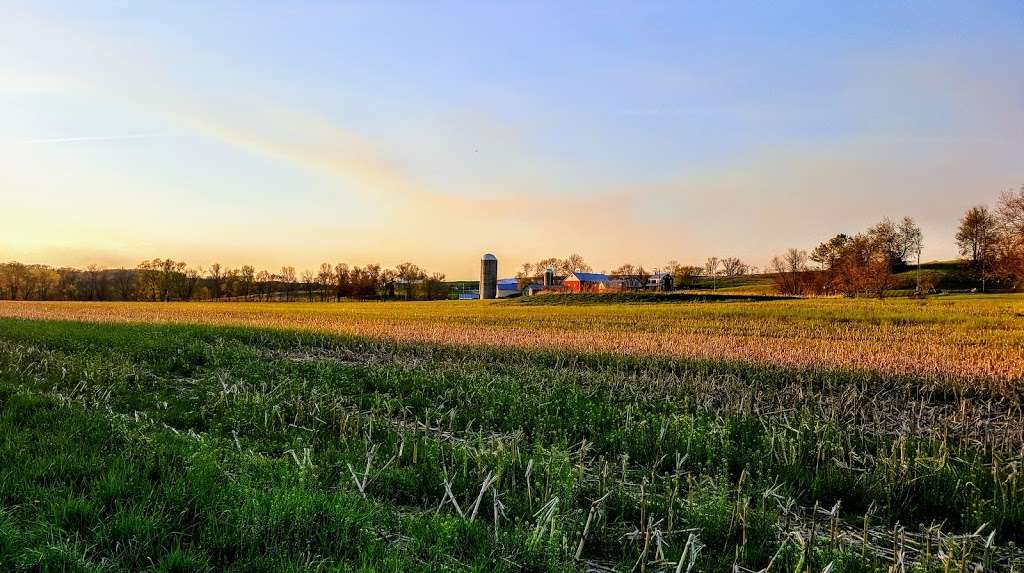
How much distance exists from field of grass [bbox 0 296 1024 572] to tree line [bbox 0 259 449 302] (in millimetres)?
101840

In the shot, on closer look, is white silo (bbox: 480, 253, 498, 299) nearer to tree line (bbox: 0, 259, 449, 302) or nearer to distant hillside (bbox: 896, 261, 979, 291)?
tree line (bbox: 0, 259, 449, 302)

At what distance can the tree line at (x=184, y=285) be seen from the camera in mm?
110188

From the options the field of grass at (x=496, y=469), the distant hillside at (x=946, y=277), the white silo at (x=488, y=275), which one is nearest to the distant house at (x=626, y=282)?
the white silo at (x=488, y=275)

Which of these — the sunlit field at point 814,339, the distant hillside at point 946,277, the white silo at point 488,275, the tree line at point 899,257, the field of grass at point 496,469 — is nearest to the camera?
the field of grass at point 496,469

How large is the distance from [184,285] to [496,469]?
416ft

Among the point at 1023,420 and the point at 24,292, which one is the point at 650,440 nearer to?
the point at 1023,420

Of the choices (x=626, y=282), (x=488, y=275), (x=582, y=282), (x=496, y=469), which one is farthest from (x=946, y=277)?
(x=496, y=469)

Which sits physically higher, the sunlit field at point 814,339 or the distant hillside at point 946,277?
the distant hillside at point 946,277

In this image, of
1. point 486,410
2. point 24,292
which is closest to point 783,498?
point 486,410

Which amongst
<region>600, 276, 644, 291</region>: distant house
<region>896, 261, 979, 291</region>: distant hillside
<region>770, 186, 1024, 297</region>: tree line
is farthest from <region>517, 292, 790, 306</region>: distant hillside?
<region>600, 276, 644, 291</region>: distant house

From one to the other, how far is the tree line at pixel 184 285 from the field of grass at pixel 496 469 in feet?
334

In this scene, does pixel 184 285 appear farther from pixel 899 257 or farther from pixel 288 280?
pixel 899 257

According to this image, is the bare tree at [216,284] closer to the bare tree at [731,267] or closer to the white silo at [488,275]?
the white silo at [488,275]

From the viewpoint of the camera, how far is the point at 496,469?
573 centimetres
